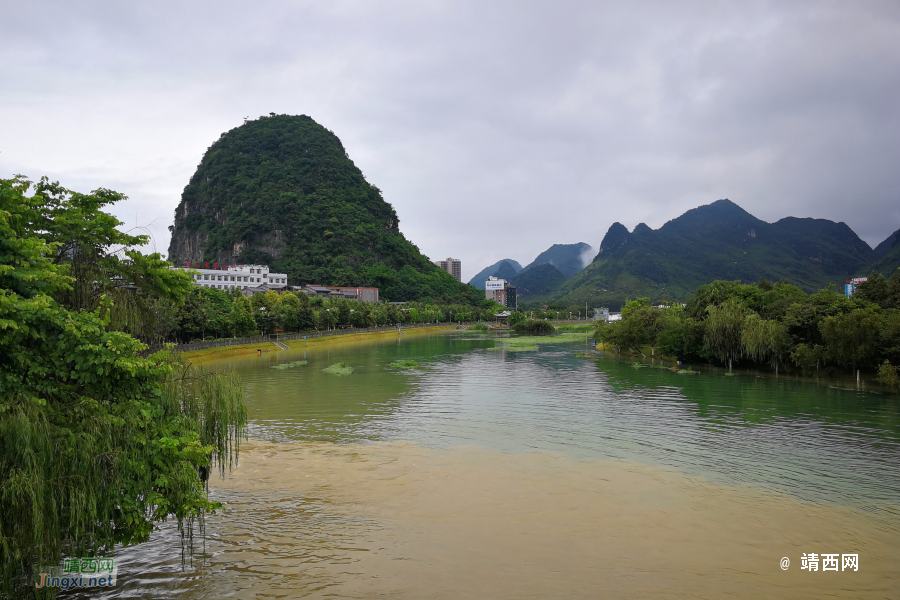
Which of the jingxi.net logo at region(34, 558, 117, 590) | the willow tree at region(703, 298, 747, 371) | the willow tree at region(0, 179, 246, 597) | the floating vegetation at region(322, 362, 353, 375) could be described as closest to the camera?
the willow tree at region(0, 179, 246, 597)

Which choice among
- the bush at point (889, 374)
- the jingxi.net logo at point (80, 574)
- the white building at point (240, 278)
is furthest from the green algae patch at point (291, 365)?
the white building at point (240, 278)

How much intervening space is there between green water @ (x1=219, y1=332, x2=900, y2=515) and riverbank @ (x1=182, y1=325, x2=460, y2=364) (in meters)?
8.08

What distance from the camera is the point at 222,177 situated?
182 m

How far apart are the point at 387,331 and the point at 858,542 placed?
8699 centimetres

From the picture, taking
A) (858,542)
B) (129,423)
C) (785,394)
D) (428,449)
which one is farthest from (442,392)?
(129,423)

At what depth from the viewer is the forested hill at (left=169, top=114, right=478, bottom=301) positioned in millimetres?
153250

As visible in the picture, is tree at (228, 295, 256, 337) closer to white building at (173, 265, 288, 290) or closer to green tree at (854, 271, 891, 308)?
white building at (173, 265, 288, 290)

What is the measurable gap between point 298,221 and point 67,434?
165 meters

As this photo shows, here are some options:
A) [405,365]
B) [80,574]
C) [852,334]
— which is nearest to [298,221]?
[405,365]

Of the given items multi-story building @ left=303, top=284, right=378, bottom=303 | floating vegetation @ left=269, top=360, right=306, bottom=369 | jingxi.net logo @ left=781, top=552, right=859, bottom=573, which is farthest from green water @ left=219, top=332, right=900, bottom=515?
multi-story building @ left=303, top=284, right=378, bottom=303

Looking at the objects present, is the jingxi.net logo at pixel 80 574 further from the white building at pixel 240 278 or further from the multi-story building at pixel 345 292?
the multi-story building at pixel 345 292

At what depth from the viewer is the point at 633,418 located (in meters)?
26.0

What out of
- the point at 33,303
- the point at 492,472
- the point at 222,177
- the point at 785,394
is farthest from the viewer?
the point at 222,177

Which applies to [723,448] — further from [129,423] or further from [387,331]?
[387,331]
